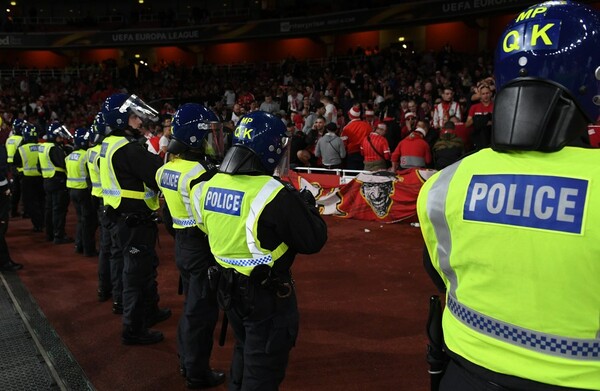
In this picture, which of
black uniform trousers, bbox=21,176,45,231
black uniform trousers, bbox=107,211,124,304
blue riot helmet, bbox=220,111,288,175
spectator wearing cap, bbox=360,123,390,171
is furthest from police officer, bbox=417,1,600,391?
black uniform trousers, bbox=21,176,45,231

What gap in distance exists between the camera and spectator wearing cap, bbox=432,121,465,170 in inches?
319

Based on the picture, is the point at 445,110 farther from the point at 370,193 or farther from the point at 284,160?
the point at 284,160

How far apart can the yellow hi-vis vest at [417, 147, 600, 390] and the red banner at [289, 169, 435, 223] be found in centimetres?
768

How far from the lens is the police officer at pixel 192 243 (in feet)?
13.0

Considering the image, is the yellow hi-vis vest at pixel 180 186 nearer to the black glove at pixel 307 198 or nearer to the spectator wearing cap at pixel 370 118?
the black glove at pixel 307 198

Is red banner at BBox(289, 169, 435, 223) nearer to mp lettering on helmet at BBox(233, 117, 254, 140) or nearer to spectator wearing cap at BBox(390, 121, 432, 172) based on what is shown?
spectator wearing cap at BBox(390, 121, 432, 172)

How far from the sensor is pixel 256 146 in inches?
120

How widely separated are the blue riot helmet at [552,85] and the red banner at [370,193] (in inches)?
301

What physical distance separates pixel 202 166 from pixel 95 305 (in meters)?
2.93

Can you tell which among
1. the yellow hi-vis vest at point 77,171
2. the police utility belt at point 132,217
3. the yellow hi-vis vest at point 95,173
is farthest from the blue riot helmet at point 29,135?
the police utility belt at point 132,217

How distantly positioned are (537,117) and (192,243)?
10.1 feet

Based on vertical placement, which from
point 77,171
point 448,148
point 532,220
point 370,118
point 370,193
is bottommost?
point 370,193

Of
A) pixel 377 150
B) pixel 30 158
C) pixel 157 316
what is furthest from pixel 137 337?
pixel 30 158

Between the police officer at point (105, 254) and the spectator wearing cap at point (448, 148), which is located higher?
the spectator wearing cap at point (448, 148)
